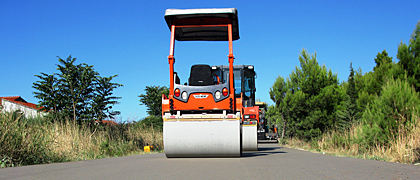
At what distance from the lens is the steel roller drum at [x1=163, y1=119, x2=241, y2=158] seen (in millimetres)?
10633

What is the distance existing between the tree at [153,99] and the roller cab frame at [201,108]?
19705mm

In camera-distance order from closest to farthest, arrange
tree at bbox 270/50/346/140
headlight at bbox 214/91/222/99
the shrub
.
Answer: headlight at bbox 214/91/222/99, the shrub, tree at bbox 270/50/346/140

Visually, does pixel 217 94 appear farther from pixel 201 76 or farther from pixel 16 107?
pixel 16 107

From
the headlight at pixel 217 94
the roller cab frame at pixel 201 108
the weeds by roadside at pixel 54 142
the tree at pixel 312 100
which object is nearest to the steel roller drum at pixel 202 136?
the roller cab frame at pixel 201 108

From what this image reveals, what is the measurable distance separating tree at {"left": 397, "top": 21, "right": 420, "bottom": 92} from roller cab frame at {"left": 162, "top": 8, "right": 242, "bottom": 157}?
785 cm

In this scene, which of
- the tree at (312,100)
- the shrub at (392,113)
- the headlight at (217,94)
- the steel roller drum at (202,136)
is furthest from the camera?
the tree at (312,100)

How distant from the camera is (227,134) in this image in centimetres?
1063

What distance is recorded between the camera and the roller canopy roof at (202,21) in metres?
11.0

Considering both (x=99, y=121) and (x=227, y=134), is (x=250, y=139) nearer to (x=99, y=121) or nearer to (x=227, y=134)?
(x=227, y=134)

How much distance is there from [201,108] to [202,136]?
784 mm

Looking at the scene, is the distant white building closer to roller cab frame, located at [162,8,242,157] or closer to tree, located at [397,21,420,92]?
roller cab frame, located at [162,8,242,157]

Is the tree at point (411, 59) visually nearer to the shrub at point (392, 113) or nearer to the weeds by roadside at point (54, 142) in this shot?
the shrub at point (392, 113)

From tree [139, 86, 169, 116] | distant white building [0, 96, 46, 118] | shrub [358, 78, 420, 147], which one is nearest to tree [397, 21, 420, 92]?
shrub [358, 78, 420, 147]

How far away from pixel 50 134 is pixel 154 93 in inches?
855
